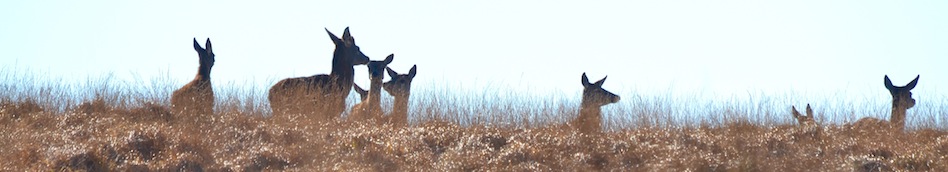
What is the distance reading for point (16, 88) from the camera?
59.2 ft

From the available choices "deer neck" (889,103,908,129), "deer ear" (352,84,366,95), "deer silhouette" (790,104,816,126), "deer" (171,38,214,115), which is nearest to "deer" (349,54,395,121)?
"deer" (171,38,214,115)

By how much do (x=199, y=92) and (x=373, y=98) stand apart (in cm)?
208

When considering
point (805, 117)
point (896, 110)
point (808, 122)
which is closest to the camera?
point (808, 122)

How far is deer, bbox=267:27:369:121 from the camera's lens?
16828 millimetres

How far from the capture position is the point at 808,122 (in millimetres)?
15422

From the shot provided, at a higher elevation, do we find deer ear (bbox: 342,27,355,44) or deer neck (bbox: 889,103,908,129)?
deer ear (bbox: 342,27,355,44)

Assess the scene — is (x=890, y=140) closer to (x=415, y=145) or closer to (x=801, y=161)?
(x=801, y=161)

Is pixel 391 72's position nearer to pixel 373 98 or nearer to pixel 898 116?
pixel 373 98

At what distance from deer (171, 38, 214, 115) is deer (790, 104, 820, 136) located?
602cm

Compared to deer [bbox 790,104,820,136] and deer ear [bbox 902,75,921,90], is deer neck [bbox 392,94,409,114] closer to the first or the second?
deer [bbox 790,104,820,136]

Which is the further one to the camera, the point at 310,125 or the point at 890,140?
the point at 310,125

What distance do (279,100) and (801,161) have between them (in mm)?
6349

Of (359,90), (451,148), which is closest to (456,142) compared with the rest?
(451,148)

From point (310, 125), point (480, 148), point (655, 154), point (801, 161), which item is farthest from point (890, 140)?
point (310, 125)
